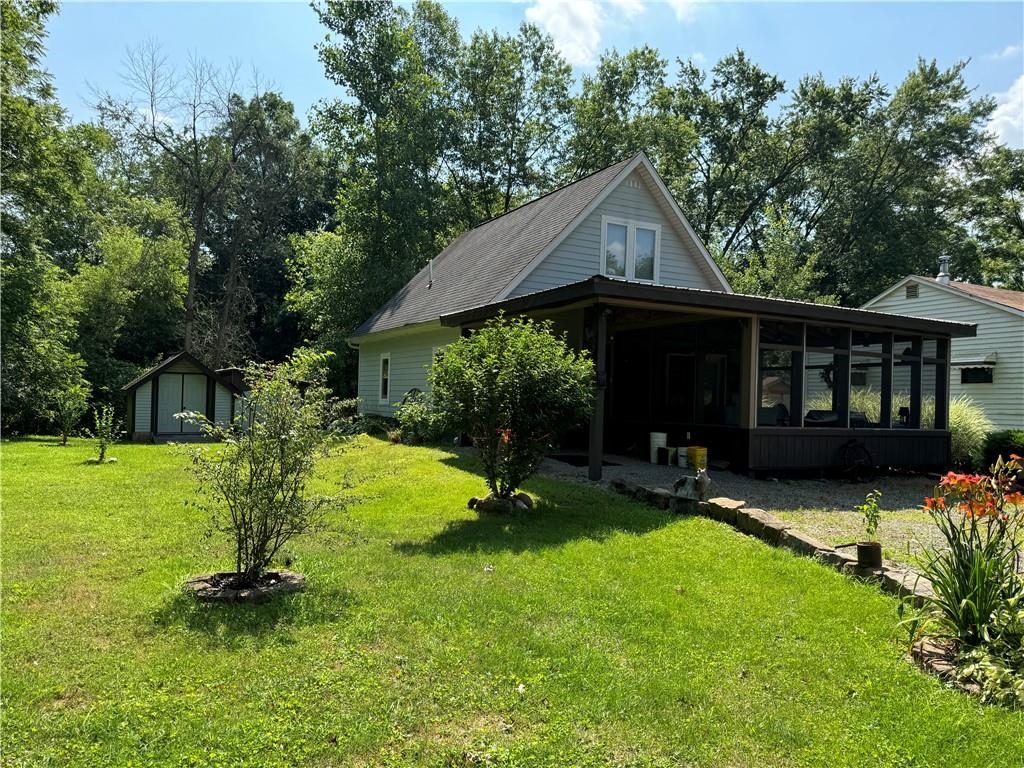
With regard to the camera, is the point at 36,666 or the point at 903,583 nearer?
the point at 36,666

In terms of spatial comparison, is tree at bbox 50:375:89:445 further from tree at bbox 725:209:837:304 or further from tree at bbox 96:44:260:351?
tree at bbox 725:209:837:304

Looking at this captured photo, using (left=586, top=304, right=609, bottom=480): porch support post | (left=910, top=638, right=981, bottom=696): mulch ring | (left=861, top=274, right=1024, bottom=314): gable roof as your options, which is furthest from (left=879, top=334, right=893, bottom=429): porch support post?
(left=910, top=638, right=981, bottom=696): mulch ring

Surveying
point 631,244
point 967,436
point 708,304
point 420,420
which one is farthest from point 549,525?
point 967,436

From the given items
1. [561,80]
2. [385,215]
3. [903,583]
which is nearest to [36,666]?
[903,583]

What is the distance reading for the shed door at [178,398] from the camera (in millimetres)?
18781

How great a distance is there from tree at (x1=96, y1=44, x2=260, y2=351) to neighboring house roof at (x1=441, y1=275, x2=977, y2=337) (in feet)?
64.9

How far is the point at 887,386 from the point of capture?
12.4 metres

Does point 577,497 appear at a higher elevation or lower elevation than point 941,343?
lower

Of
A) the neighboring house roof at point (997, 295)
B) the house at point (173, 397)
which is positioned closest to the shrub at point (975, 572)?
the neighboring house roof at point (997, 295)

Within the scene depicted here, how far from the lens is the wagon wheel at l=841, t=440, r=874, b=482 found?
11641mm

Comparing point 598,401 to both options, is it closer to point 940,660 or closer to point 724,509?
point 724,509

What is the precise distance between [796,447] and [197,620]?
9.97m

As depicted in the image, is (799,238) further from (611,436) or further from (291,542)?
(291,542)

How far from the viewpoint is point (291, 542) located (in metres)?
6.35
